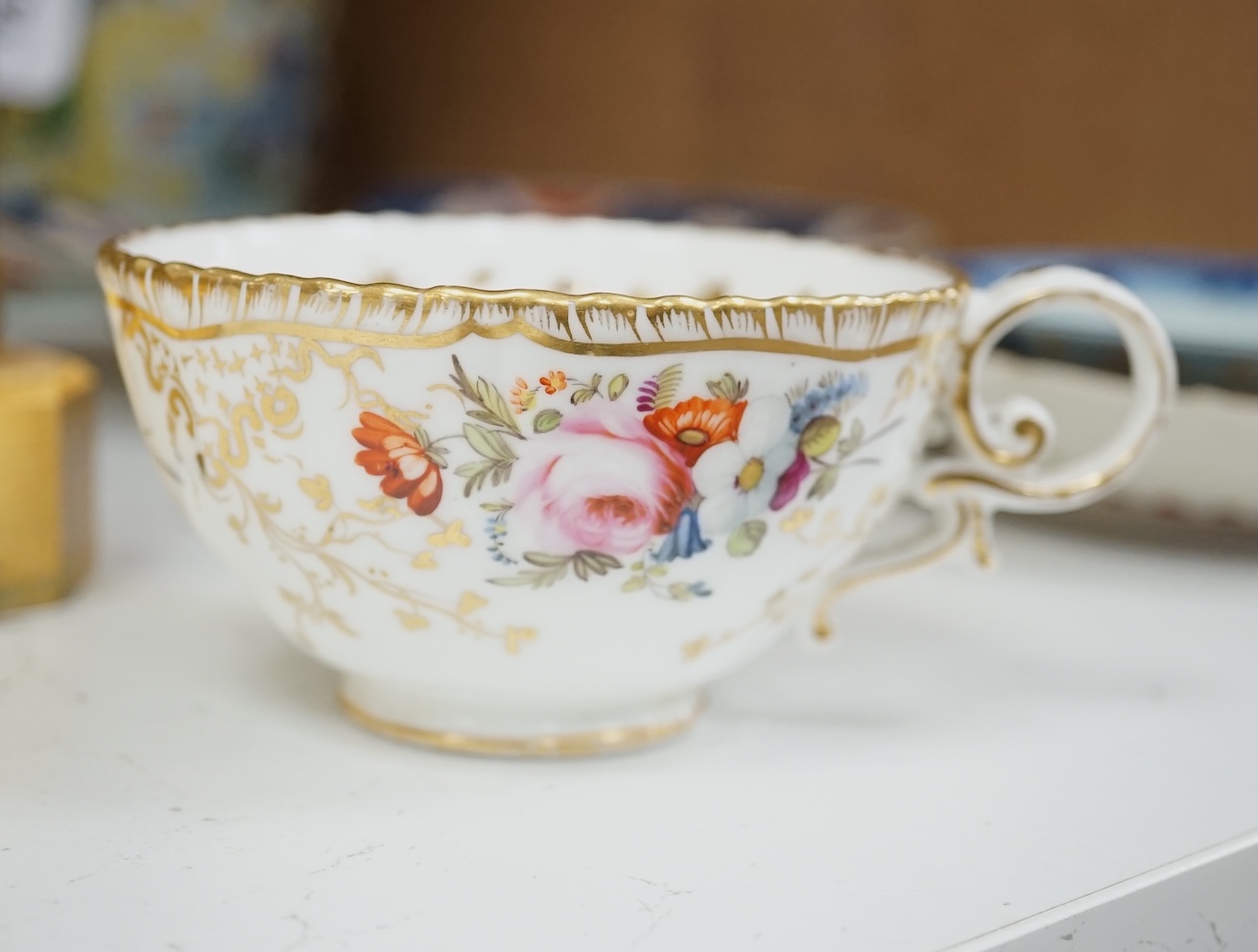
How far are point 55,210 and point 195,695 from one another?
350 mm

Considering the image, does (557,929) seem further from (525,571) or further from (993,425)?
(993,425)

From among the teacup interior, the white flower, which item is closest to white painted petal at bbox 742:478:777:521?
the white flower

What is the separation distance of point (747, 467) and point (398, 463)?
8 cm

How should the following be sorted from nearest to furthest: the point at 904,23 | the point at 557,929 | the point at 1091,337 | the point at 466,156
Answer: the point at 557,929 < the point at 1091,337 < the point at 904,23 < the point at 466,156

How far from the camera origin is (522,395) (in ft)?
1.01

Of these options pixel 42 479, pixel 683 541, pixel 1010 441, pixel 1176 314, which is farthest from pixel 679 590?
pixel 1176 314

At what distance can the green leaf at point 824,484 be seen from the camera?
0.35m

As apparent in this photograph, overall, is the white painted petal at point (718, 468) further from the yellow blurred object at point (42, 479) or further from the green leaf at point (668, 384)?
the yellow blurred object at point (42, 479)

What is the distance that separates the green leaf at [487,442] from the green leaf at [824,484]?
0.26 feet

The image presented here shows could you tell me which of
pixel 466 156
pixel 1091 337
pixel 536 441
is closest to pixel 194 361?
pixel 536 441

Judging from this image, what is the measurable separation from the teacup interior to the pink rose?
15 cm

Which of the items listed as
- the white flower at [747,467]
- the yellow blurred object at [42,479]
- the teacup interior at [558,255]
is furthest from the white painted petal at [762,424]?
the yellow blurred object at [42,479]

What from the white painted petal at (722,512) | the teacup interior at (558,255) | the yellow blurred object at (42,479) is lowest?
the yellow blurred object at (42,479)

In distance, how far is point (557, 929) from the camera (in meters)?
0.28
